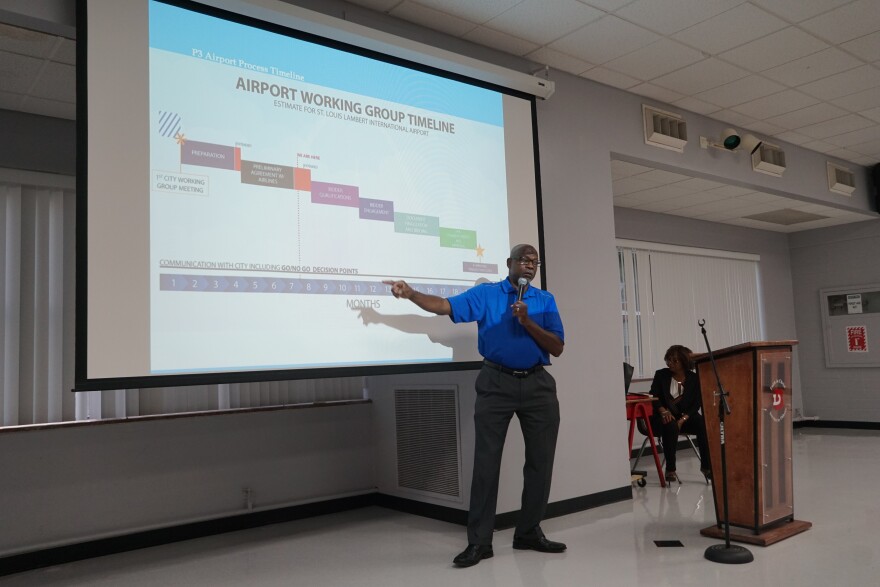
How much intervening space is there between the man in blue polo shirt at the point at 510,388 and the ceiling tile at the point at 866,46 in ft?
10.0

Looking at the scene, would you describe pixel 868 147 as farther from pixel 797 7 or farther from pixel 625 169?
pixel 797 7

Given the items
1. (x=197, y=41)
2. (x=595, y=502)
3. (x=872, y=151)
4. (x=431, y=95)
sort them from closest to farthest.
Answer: (x=197, y=41), (x=431, y=95), (x=595, y=502), (x=872, y=151)

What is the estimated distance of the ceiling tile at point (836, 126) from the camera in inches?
243

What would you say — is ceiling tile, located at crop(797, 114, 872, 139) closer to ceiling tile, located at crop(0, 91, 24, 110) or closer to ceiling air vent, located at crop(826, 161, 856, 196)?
ceiling air vent, located at crop(826, 161, 856, 196)

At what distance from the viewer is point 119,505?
159 inches

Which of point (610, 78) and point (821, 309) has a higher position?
point (610, 78)

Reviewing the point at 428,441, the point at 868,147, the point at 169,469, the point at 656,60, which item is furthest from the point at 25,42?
the point at 868,147

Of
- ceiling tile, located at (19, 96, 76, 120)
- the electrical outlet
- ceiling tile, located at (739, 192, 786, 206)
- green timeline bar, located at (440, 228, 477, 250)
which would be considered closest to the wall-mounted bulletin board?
ceiling tile, located at (739, 192, 786, 206)

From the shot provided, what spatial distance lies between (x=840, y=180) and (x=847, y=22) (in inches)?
142

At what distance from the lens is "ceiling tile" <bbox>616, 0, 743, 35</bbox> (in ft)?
13.1

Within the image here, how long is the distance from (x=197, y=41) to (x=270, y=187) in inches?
28.3

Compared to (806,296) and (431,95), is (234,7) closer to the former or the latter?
(431,95)

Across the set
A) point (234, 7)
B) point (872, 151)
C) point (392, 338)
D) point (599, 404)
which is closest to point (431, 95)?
point (234, 7)

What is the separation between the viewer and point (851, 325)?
895 cm
